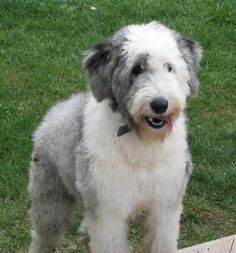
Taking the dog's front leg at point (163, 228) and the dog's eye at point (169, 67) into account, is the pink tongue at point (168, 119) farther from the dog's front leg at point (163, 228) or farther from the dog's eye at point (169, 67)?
the dog's front leg at point (163, 228)

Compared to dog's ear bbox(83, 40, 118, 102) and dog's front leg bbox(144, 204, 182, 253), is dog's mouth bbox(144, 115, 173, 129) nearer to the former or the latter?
dog's ear bbox(83, 40, 118, 102)

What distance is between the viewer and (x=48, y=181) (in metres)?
4.27

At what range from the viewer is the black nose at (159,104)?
11.0 ft

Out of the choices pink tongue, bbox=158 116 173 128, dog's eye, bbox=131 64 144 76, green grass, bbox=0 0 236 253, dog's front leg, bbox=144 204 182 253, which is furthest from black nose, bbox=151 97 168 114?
green grass, bbox=0 0 236 253

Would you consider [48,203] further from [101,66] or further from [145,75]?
[145,75]

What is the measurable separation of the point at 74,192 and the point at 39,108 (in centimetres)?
231

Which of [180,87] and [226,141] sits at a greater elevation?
[180,87]

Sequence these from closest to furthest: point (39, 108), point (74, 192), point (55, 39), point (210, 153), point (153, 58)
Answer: point (153, 58) < point (74, 192) < point (210, 153) < point (39, 108) < point (55, 39)

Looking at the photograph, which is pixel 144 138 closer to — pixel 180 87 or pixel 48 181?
pixel 180 87

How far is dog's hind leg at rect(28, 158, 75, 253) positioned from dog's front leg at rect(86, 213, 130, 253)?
0.43 meters

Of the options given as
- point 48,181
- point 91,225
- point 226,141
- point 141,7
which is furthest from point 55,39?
point 91,225

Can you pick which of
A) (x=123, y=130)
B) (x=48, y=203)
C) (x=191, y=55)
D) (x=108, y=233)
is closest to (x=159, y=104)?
(x=123, y=130)

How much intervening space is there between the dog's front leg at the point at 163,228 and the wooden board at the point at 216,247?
233 millimetres

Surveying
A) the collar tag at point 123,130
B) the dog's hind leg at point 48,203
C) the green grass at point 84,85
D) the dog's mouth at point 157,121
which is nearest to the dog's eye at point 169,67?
the dog's mouth at point 157,121
